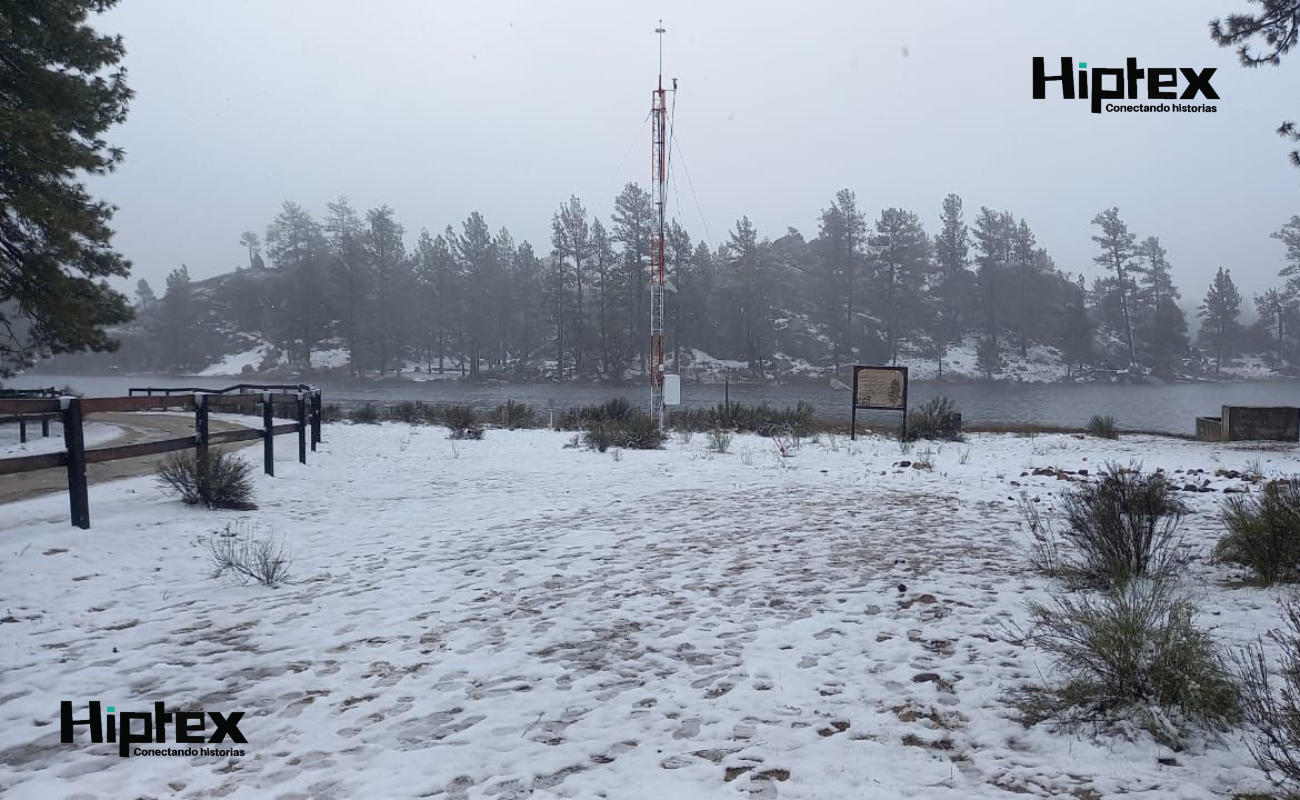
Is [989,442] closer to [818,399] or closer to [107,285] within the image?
[107,285]

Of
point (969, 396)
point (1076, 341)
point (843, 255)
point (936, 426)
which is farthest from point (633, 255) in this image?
point (936, 426)

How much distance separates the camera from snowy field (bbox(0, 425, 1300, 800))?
287cm

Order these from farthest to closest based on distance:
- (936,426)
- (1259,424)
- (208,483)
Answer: (936,426)
(1259,424)
(208,483)

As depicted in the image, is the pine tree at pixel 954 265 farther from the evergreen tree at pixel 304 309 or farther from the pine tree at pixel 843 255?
the evergreen tree at pixel 304 309

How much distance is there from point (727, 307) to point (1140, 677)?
73.2 meters

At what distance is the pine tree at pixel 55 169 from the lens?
1409cm

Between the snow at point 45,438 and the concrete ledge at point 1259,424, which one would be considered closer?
the snow at point 45,438

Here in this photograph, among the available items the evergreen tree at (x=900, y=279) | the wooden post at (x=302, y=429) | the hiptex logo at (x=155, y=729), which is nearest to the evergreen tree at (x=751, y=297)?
the evergreen tree at (x=900, y=279)

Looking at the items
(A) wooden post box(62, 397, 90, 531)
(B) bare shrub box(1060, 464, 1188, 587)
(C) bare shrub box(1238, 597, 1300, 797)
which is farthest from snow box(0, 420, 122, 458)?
(C) bare shrub box(1238, 597, 1300, 797)

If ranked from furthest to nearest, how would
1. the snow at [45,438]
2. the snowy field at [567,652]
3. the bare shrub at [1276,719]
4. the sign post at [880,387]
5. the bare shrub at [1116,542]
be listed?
the sign post at [880,387] < the snow at [45,438] < the bare shrub at [1116,542] < the snowy field at [567,652] < the bare shrub at [1276,719]

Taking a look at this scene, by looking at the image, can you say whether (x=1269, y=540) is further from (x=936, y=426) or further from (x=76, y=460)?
(x=936, y=426)

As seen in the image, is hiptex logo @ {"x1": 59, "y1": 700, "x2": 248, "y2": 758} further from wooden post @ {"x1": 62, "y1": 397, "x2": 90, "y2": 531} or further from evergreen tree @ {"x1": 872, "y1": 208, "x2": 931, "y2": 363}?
evergreen tree @ {"x1": 872, "y1": 208, "x2": 931, "y2": 363}

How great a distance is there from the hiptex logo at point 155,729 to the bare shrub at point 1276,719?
4.16m

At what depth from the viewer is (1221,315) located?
79.3 m
